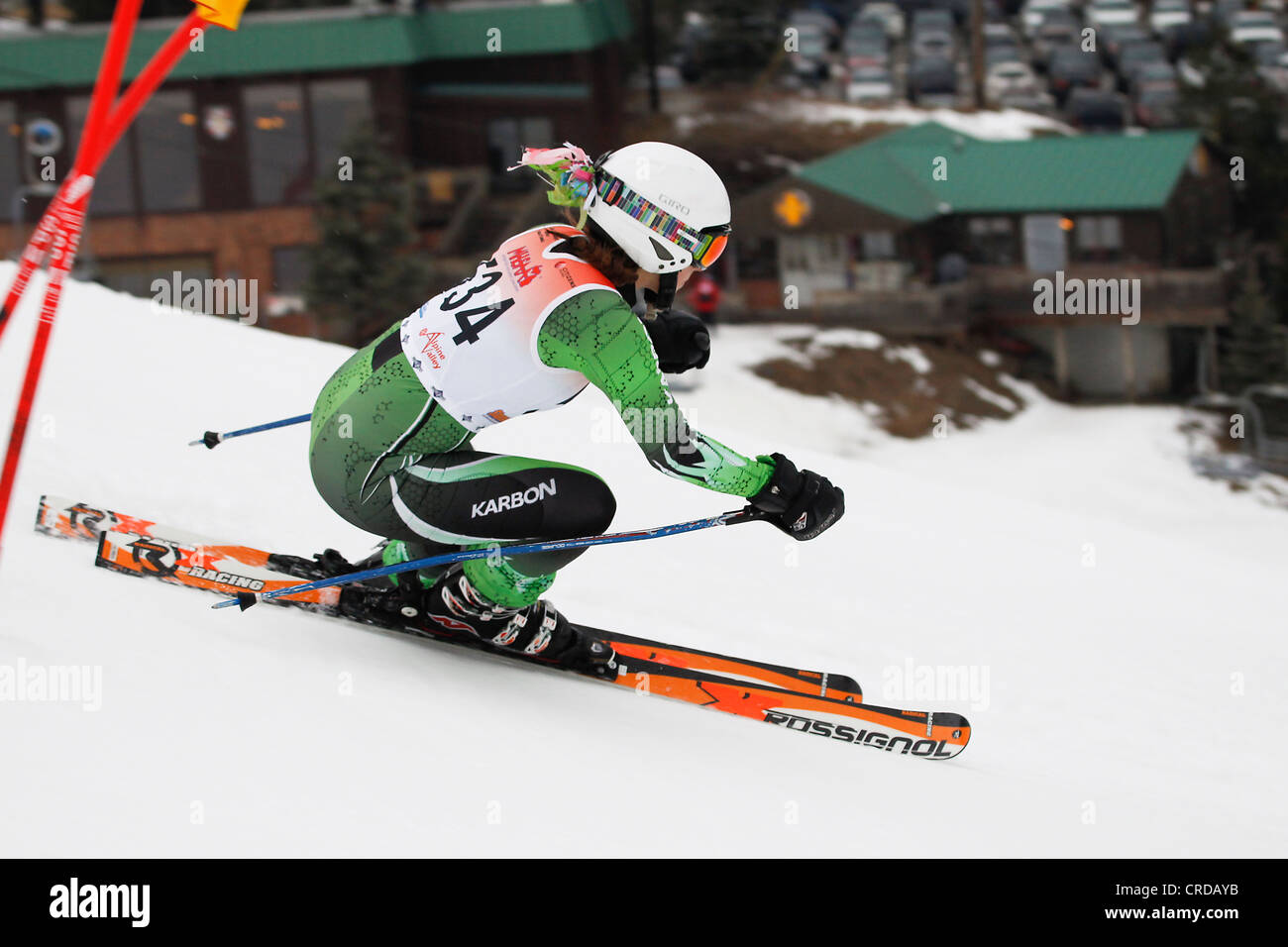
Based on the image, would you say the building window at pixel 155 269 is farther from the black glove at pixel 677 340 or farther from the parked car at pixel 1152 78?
the parked car at pixel 1152 78

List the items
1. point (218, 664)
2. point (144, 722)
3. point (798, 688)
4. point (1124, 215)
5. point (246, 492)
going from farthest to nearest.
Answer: point (1124, 215) → point (246, 492) → point (798, 688) → point (218, 664) → point (144, 722)

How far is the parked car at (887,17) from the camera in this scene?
135ft

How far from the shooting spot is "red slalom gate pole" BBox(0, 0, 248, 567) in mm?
3006

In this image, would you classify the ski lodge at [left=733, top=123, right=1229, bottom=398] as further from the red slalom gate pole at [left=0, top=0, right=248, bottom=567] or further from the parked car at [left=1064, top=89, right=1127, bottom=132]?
the red slalom gate pole at [left=0, top=0, right=248, bottom=567]

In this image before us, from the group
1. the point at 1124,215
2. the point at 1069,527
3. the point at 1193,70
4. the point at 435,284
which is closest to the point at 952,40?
the point at 1193,70

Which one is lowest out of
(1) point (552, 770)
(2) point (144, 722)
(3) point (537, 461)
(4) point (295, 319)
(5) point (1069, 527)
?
(4) point (295, 319)

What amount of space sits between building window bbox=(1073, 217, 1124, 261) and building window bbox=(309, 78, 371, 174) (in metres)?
14.9

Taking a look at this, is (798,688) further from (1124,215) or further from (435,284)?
(1124,215)

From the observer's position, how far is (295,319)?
22484 mm

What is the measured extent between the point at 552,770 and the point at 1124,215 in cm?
2659

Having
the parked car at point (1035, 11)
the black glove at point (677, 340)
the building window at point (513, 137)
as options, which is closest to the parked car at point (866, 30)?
the parked car at point (1035, 11)

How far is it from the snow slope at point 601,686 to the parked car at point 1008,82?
31334 mm

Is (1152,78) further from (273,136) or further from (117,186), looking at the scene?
(117,186)

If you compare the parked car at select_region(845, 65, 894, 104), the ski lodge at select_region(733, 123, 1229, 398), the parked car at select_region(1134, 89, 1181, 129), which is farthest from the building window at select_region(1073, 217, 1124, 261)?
the parked car at select_region(845, 65, 894, 104)
